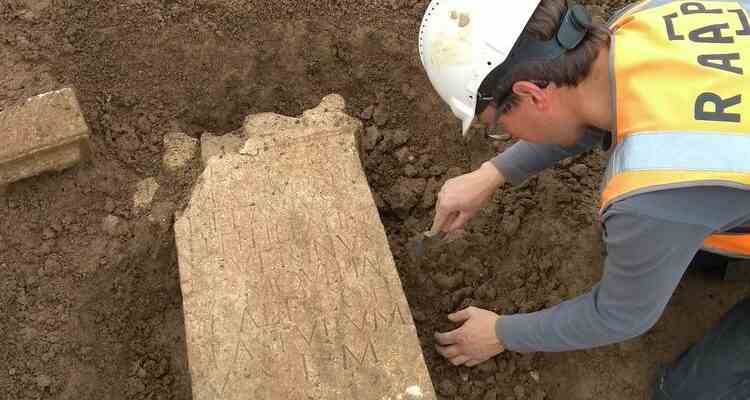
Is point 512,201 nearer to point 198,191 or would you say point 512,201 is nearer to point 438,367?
point 438,367

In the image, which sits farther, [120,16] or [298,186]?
[120,16]

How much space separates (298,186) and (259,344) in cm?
57

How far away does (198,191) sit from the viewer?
7.68 feet

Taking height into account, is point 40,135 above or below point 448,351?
above

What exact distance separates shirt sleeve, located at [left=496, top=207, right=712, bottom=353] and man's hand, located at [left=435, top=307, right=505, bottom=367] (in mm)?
59

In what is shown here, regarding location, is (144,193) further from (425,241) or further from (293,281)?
(425,241)

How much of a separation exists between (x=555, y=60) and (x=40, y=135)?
193cm

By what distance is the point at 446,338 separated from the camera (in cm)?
231

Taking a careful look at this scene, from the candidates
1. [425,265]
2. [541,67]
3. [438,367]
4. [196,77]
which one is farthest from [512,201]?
[196,77]

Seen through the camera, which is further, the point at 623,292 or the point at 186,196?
the point at 186,196

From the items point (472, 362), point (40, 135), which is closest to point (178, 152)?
point (40, 135)

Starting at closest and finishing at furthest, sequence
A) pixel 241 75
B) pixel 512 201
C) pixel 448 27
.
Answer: pixel 448 27, pixel 512 201, pixel 241 75

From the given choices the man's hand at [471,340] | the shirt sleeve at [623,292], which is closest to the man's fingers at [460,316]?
the man's hand at [471,340]

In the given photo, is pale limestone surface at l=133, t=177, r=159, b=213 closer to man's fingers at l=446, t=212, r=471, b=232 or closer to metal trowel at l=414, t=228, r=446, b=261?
metal trowel at l=414, t=228, r=446, b=261
